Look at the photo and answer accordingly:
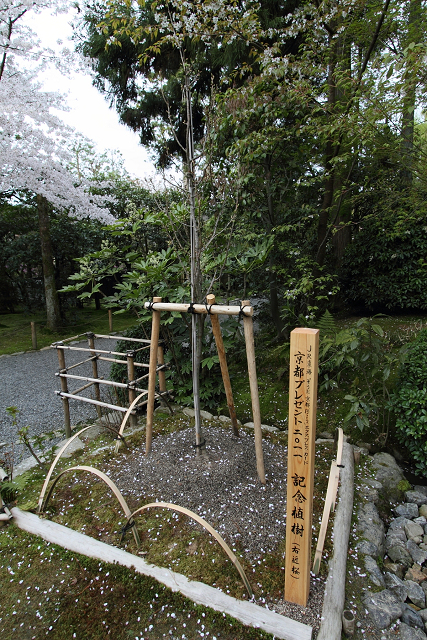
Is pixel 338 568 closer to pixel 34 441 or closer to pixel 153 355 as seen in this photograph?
pixel 153 355

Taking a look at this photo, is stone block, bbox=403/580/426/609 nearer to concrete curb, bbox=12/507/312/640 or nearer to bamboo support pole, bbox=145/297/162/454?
concrete curb, bbox=12/507/312/640

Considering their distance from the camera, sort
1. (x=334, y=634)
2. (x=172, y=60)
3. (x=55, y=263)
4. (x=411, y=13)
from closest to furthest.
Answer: (x=334, y=634)
(x=411, y=13)
(x=172, y=60)
(x=55, y=263)

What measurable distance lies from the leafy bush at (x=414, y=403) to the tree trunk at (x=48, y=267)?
773cm

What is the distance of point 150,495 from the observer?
2.16 metres

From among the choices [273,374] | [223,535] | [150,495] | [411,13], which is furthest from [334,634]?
[411,13]

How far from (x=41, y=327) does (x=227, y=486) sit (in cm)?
791

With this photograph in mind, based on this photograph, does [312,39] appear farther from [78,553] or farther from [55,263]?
[55,263]

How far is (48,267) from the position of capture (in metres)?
7.93

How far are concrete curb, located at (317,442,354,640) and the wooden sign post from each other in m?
0.12

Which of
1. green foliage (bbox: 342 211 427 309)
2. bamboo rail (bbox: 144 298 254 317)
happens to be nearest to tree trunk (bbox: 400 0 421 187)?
green foliage (bbox: 342 211 427 309)

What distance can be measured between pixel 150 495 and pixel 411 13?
18.7ft

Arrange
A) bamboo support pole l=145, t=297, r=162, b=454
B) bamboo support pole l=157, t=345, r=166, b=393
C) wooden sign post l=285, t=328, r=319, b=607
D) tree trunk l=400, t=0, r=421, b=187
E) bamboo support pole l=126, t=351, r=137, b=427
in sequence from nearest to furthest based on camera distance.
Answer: wooden sign post l=285, t=328, r=319, b=607, bamboo support pole l=145, t=297, r=162, b=454, tree trunk l=400, t=0, r=421, b=187, bamboo support pole l=126, t=351, r=137, b=427, bamboo support pole l=157, t=345, r=166, b=393

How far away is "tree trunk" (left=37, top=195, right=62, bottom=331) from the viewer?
7.76m

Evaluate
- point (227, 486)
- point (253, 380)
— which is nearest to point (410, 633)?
point (227, 486)
